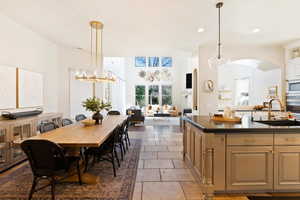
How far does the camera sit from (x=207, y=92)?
5.16 metres

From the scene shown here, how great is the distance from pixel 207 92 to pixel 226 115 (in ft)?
8.02

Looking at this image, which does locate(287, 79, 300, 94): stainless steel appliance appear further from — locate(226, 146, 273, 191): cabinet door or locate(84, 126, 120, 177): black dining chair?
locate(84, 126, 120, 177): black dining chair

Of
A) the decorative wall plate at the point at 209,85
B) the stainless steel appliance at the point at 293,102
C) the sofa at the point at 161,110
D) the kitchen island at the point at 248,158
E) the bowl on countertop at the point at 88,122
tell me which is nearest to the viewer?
the kitchen island at the point at 248,158

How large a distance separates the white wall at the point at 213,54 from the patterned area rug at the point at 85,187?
3003 mm

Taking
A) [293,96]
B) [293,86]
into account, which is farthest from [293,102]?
[293,86]

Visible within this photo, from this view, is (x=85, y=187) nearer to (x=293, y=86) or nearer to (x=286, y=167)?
(x=286, y=167)

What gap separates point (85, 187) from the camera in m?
2.51

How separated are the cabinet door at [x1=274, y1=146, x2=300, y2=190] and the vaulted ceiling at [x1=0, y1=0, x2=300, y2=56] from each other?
230 cm

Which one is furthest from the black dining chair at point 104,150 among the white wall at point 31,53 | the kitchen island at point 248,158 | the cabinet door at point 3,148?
the white wall at point 31,53

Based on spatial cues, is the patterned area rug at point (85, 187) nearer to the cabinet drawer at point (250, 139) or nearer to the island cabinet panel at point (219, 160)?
the island cabinet panel at point (219, 160)

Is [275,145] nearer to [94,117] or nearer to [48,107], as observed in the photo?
[94,117]

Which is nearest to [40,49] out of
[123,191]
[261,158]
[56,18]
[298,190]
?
[56,18]

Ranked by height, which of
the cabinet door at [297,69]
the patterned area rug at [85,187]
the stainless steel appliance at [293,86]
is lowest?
the patterned area rug at [85,187]

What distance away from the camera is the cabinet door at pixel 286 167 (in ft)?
7.15
